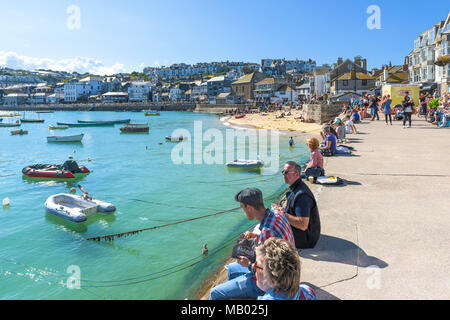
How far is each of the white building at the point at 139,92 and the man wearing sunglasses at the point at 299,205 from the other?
7224 inches

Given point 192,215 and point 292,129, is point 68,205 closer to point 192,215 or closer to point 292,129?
point 192,215

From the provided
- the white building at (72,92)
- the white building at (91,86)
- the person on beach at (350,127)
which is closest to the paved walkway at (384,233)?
the person on beach at (350,127)

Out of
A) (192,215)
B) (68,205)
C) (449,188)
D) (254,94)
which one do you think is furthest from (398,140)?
(254,94)

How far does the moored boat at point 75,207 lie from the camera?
45.6ft

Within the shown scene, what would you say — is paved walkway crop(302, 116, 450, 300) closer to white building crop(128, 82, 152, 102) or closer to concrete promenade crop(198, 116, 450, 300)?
concrete promenade crop(198, 116, 450, 300)

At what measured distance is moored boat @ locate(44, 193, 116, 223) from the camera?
547 inches

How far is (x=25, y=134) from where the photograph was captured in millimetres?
64562

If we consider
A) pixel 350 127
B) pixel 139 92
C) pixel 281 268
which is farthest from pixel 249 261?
pixel 139 92

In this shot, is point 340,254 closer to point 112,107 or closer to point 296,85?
point 296,85

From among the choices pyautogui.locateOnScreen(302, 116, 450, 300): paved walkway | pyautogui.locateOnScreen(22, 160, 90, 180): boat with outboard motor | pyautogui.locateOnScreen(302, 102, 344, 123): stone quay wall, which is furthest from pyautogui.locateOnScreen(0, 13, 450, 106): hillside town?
pyautogui.locateOnScreen(22, 160, 90, 180): boat with outboard motor

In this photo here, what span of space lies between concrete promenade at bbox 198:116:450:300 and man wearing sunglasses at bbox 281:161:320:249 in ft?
1.90

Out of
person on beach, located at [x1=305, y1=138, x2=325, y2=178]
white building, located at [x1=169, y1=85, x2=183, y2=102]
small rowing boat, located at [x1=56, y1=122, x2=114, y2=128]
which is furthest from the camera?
white building, located at [x1=169, y1=85, x2=183, y2=102]

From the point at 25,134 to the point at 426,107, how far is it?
64886mm

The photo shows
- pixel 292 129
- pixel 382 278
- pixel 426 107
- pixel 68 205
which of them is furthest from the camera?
pixel 292 129
